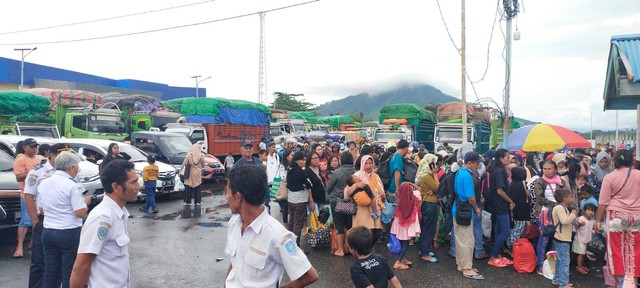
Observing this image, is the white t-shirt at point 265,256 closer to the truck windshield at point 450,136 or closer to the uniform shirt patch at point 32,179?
the uniform shirt patch at point 32,179

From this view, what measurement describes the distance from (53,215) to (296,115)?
3568 cm

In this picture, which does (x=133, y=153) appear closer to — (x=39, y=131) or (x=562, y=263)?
(x=39, y=131)

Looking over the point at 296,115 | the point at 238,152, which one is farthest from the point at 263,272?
→ the point at 296,115

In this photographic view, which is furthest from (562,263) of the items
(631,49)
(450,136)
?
(450,136)

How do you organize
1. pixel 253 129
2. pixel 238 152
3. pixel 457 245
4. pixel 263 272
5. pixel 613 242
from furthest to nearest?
pixel 253 129
pixel 238 152
pixel 457 245
pixel 613 242
pixel 263 272

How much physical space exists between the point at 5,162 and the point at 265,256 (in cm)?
772

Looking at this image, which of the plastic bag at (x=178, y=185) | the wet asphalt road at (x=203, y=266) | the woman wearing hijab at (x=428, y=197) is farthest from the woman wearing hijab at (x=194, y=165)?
the woman wearing hijab at (x=428, y=197)

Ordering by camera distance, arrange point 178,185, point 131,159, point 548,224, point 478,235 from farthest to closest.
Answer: point 178,185
point 131,159
point 478,235
point 548,224

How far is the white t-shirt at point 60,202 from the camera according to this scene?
4.10 meters

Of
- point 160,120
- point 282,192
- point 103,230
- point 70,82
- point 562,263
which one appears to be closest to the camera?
point 103,230

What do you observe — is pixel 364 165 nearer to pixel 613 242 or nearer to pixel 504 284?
pixel 504 284

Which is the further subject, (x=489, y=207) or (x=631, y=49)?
(x=489, y=207)

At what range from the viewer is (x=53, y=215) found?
13.4 feet

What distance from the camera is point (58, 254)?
416cm
